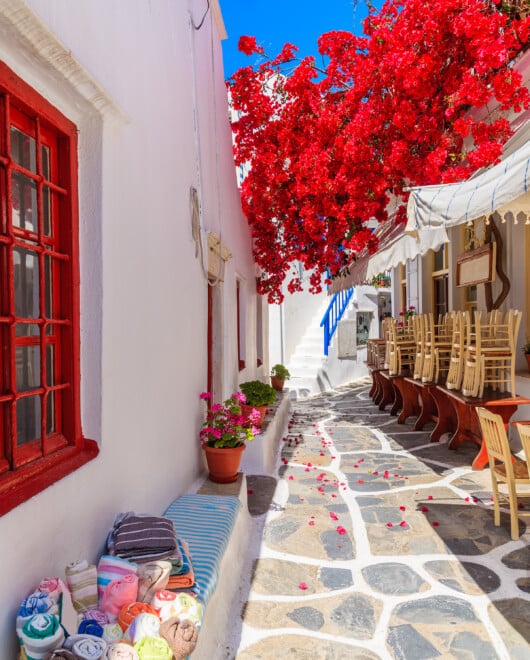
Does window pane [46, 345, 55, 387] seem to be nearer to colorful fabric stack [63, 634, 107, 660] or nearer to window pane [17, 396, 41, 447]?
window pane [17, 396, 41, 447]

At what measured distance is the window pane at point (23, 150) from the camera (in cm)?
218

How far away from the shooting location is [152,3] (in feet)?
12.2

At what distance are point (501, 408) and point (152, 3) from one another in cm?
540

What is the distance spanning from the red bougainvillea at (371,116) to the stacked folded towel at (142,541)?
5.45 metres

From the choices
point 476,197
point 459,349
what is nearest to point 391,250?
point 459,349

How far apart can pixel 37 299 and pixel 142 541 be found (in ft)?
4.34

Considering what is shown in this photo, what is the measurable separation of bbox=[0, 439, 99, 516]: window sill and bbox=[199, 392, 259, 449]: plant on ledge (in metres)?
2.55

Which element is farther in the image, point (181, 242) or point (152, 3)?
point (181, 242)

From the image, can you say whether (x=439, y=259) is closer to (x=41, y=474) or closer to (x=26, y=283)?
(x=26, y=283)

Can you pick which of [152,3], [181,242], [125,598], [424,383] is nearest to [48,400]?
[125,598]

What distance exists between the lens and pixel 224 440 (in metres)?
5.05

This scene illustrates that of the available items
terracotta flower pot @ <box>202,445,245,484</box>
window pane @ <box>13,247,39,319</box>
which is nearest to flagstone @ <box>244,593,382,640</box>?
terracotta flower pot @ <box>202,445,245,484</box>

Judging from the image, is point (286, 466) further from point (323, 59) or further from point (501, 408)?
point (323, 59)

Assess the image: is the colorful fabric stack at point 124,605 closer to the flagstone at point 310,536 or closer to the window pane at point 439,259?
the flagstone at point 310,536
